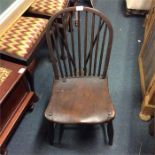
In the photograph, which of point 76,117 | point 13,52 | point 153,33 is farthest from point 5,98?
point 153,33

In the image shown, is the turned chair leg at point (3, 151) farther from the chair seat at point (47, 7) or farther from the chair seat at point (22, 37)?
the chair seat at point (47, 7)

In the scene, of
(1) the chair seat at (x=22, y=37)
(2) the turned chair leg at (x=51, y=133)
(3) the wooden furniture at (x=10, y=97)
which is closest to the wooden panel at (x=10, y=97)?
(3) the wooden furniture at (x=10, y=97)

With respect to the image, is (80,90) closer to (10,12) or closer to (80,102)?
(80,102)

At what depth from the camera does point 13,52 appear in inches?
63.5

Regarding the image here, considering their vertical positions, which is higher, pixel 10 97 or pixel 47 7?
pixel 47 7

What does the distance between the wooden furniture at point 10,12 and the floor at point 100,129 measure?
58 cm

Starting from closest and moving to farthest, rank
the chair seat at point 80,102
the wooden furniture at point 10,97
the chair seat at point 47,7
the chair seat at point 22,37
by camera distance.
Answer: the chair seat at point 80,102
the wooden furniture at point 10,97
the chair seat at point 22,37
the chair seat at point 47,7

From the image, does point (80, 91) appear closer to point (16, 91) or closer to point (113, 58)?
point (16, 91)

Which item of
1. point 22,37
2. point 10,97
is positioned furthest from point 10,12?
point 10,97

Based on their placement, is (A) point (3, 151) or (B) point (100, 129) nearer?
(A) point (3, 151)

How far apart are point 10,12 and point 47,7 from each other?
1.43ft

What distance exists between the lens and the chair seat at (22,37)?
5.33 feet

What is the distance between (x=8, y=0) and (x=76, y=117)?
1.07 metres

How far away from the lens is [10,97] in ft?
5.12
